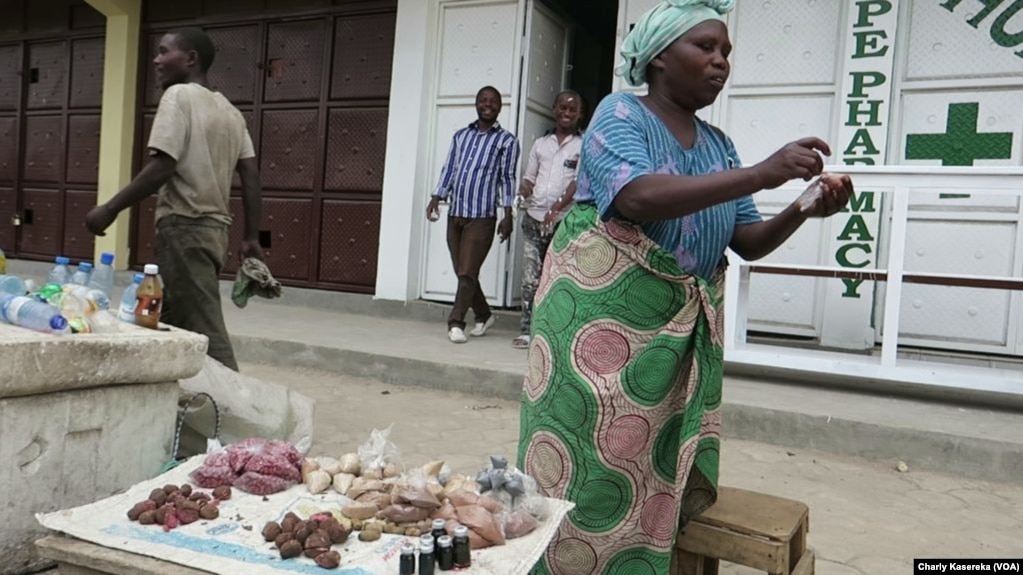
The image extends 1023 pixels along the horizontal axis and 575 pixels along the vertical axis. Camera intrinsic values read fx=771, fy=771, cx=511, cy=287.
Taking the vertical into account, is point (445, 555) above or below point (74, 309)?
below

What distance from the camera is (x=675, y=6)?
1.51 metres

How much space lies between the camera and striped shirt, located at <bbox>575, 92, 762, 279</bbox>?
4.75 ft

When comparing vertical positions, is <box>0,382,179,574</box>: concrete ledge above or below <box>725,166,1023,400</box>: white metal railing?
below

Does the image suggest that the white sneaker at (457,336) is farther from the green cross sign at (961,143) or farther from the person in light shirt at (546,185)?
the green cross sign at (961,143)

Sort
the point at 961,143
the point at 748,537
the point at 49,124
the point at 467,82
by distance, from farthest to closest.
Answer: the point at 49,124 < the point at 467,82 < the point at 961,143 < the point at 748,537

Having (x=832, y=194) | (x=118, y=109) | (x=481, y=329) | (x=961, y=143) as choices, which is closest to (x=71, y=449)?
(x=832, y=194)

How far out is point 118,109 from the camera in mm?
7473

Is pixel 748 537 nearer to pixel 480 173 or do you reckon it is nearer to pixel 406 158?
pixel 480 173

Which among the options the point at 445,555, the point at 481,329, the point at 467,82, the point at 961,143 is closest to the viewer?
the point at 445,555

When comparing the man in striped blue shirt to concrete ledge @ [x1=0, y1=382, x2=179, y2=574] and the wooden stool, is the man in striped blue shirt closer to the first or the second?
concrete ledge @ [x1=0, y1=382, x2=179, y2=574]

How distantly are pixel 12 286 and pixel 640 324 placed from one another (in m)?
1.84

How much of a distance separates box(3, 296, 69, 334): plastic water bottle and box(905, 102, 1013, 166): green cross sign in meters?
4.52

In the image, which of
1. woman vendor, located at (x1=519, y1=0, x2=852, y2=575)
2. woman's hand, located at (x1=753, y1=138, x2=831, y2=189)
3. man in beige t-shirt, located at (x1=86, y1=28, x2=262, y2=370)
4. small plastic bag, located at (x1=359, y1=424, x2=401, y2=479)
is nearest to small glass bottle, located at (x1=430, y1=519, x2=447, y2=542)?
woman vendor, located at (x1=519, y1=0, x2=852, y2=575)

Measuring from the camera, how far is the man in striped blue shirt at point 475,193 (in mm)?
5191
